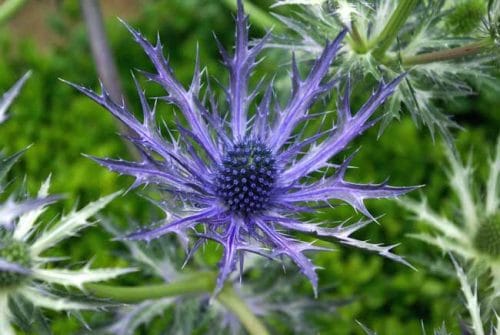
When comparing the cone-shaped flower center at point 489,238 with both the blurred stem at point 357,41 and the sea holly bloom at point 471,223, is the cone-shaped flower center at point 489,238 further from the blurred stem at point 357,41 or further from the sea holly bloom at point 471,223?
the blurred stem at point 357,41

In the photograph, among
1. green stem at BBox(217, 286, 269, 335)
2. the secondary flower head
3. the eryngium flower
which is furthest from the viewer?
green stem at BBox(217, 286, 269, 335)

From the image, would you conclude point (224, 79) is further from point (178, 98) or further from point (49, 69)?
point (178, 98)

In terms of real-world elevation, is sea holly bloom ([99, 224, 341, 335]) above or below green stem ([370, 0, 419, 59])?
below

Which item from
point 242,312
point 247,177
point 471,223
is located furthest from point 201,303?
point 471,223

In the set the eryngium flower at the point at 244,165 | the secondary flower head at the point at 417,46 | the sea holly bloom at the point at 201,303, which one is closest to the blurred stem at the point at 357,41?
the secondary flower head at the point at 417,46

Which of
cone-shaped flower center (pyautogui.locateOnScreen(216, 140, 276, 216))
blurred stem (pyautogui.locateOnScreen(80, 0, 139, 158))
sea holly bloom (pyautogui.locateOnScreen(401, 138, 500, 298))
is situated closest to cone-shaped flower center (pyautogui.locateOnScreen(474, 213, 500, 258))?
sea holly bloom (pyautogui.locateOnScreen(401, 138, 500, 298))

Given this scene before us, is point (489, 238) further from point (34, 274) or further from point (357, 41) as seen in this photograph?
point (34, 274)

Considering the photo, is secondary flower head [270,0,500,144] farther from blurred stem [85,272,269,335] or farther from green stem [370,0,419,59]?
blurred stem [85,272,269,335]
